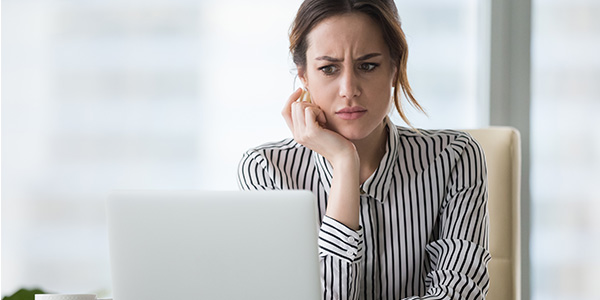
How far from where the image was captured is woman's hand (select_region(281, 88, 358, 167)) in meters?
1.32

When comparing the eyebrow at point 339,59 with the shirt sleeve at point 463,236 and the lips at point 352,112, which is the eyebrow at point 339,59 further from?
the shirt sleeve at point 463,236

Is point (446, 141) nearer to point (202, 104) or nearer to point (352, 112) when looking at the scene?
point (352, 112)

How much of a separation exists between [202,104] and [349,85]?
1.04 meters

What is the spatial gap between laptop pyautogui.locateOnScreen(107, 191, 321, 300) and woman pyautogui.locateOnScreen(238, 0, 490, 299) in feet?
1.59

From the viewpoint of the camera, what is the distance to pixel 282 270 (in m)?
0.77

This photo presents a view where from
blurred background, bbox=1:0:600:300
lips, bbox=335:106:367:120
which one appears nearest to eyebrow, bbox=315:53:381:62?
lips, bbox=335:106:367:120

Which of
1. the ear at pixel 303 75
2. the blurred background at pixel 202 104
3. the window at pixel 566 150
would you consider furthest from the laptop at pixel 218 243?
the window at pixel 566 150

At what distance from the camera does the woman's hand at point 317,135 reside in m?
1.32

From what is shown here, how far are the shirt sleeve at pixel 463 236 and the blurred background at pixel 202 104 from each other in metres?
0.73

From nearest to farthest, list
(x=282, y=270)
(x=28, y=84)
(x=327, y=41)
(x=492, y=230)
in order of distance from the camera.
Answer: (x=282, y=270), (x=327, y=41), (x=492, y=230), (x=28, y=84)

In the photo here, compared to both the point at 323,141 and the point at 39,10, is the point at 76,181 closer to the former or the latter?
the point at 39,10

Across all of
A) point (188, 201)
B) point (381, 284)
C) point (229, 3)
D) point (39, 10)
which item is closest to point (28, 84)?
point (39, 10)

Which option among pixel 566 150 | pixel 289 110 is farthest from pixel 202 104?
pixel 566 150

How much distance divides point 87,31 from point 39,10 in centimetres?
18
